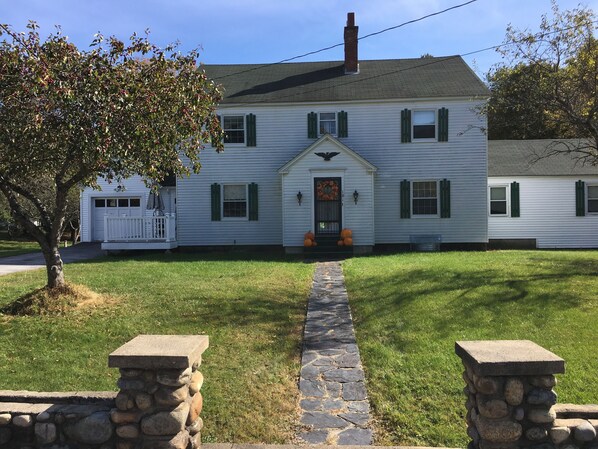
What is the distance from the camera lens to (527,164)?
19172mm

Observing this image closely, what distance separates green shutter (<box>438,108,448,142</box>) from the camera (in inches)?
679

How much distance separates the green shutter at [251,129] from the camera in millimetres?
17938

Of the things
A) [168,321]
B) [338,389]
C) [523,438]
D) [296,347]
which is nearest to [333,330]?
[296,347]

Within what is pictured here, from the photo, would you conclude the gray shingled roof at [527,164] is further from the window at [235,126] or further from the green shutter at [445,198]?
the window at [235,126]

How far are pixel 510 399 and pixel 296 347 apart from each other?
3236 millimetres

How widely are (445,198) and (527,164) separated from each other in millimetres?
4471

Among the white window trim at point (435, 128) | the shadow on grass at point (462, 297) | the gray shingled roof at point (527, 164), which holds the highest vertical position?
the white window trim at point (435, 128)

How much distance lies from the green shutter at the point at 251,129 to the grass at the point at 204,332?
26.3 feet

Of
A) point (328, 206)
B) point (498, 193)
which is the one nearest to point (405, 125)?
point (328, 206)

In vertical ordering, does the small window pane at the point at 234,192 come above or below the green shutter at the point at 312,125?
below

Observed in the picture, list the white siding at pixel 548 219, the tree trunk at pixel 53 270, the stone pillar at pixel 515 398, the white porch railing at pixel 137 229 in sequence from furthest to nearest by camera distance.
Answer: the white siding at pixel 548 219 → the white porch railing at pixel 137 229 → the tree trunk at pixel 53 270 → the stone pillar at pixel 515 398

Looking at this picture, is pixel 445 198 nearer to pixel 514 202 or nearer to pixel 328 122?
pixel 514 202

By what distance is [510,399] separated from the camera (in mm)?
3170

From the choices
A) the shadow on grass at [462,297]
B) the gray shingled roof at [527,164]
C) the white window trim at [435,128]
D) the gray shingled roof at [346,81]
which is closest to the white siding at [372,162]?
the white window trim at [435,128]
